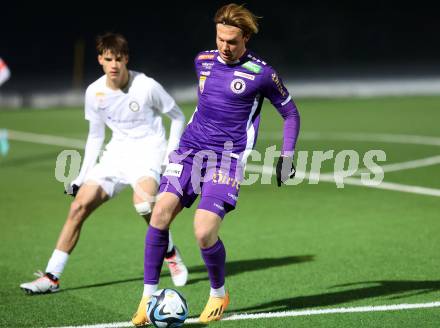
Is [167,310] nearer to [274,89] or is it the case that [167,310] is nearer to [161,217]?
[161,217]

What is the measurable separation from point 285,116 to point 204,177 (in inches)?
30.6

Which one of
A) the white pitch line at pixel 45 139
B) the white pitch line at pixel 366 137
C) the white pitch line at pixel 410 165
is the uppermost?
the white pitch line at pixel 410 165

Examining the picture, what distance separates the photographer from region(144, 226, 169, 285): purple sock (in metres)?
7.18

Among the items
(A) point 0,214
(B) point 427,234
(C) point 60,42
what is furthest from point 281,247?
(C) point 60,42

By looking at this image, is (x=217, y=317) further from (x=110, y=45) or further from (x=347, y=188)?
(x=347, y=188)

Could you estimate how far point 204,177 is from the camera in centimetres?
730

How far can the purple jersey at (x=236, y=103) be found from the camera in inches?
285

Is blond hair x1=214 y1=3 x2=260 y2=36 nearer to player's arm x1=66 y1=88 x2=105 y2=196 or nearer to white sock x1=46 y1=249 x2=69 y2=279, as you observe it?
player's arm x1=66 y1=88 x2=105 y2=196

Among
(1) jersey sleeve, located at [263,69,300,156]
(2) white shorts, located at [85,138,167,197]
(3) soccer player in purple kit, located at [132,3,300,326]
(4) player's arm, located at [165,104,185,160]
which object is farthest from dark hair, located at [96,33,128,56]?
(1) jersey sleeve, located at [263,69,300,156]

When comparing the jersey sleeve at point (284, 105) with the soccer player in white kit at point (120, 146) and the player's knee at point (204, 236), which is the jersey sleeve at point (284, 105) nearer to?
the player's knee at point (204, 236)

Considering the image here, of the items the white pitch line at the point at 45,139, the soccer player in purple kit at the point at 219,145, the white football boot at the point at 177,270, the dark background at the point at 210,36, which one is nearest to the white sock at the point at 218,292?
the soccer player in purple kit at the point at 219,145

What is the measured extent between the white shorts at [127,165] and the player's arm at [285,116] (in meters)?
1.71

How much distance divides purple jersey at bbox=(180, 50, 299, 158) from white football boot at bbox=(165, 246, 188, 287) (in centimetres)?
149

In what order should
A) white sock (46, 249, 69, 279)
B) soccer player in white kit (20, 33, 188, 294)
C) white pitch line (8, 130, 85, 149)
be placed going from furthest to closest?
white pitch line (8, 130, 85, 149) < soccer player in white kit (20, 33, 188, 294) < white sock (46, 249, 69, 279)
